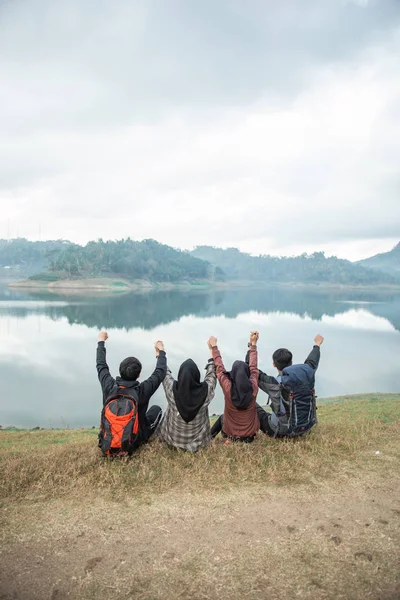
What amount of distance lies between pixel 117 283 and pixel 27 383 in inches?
3664

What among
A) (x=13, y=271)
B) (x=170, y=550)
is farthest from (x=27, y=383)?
(x=13, y=271)

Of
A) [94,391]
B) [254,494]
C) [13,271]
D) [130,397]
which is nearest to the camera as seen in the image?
[254,494]

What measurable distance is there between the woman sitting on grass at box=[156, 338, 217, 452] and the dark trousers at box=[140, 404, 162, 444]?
0.33 feet

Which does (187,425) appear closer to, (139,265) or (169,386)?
(169,386)

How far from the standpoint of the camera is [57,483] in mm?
3953

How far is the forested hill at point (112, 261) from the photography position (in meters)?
109

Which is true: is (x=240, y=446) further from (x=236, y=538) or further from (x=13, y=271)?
(x=13, y=271)

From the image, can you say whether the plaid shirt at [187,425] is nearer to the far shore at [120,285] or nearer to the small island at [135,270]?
the far shore at [120,285]

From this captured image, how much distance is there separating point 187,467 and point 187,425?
448 millimetres

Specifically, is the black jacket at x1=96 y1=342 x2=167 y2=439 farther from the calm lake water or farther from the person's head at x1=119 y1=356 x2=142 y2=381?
Result: the calm lake water

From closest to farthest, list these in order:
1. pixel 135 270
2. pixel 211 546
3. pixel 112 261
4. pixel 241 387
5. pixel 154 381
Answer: pixel 211 546 → pixel 241 387 → pixel 154 381 → pixel 112 261 → pixel 135 270

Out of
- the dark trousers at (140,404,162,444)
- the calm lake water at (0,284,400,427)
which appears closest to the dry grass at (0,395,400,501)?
the dark trousers at (140,404,162,444)

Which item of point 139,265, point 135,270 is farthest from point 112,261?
point 139,265

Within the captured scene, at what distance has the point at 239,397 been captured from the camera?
14.3ft
